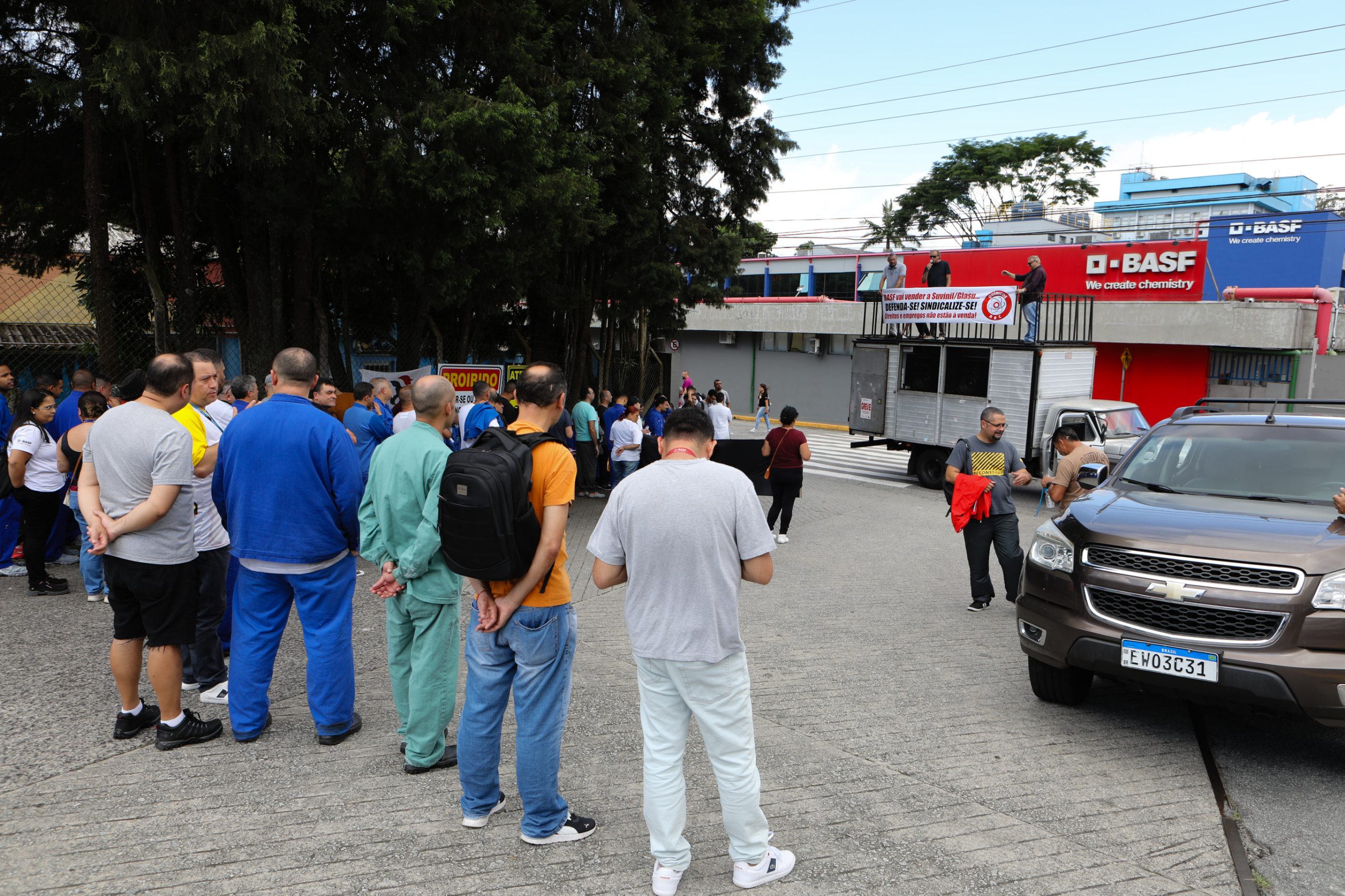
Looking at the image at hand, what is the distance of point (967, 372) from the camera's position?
53.4 ft

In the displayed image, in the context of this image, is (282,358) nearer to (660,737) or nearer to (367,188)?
(660,737)

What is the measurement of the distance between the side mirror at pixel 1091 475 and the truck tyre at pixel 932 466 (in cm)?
1029

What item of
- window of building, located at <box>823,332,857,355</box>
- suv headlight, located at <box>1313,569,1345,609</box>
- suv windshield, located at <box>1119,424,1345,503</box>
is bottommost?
suv headlight, located at <box>1313,569,1345,609</box>

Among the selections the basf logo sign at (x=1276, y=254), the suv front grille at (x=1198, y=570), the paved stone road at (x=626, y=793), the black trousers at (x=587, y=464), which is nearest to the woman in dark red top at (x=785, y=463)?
the black trousers at (x=587, y=464)

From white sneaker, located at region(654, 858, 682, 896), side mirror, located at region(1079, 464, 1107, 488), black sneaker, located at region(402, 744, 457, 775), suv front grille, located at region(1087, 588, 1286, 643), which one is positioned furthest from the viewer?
side mirror, located at region(1079, 464, 1107, 488)

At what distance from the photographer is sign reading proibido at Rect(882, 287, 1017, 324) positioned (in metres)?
16.1

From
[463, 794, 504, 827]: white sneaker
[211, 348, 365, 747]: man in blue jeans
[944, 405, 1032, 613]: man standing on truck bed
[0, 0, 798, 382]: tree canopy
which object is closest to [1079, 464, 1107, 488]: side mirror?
[944, 405, 1032, 613]: man standing on truck bed

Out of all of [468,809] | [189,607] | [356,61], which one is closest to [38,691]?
[189,607]

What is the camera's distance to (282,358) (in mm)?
4438

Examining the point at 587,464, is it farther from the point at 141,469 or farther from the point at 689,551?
the point at 689,551

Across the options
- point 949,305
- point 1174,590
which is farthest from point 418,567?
point 949,305

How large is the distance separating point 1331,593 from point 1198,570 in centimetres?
55

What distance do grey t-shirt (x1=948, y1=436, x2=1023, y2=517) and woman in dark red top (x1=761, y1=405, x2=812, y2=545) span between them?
301 centimetres

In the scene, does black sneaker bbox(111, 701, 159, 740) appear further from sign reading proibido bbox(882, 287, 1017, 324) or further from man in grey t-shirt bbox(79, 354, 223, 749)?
sign reading proibido bbox(882, 287, 1017, 324)
